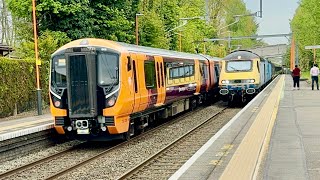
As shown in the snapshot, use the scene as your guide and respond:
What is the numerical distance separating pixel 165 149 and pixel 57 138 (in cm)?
388

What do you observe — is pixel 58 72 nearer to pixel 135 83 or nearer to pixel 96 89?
pixel 96 89

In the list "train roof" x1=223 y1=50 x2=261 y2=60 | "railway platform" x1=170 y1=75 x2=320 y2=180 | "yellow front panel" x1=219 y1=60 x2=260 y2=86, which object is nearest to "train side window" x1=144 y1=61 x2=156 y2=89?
"railway platform" x1=170 y1=75 x2=320 y2=180

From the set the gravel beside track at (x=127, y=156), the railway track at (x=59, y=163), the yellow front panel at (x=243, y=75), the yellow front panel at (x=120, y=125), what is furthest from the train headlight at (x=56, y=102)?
the yellow front panel at (x=243, y=75)

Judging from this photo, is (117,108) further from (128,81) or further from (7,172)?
(7,172)

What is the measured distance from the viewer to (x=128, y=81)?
13.9 m

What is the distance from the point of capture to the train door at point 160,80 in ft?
57.1

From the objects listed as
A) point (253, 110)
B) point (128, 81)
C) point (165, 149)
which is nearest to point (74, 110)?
point (128, 81)

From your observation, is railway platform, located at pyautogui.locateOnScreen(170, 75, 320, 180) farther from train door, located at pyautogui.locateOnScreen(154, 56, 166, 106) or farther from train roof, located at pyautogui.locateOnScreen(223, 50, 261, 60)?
train roof, located at pyautogui.locateOnScreen(223, 50, 261, 60)

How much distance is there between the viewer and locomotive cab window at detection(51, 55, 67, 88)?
13.8m

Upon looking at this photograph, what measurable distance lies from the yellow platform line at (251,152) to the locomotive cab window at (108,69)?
3.90m

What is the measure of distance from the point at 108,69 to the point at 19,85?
35.5 ft

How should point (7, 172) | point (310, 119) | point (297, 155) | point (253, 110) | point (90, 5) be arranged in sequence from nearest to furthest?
point (297, 155), point (7, 172), point (310, 119), point (253, 110), point (90, 5)

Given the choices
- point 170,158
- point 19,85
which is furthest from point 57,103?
point 19,85

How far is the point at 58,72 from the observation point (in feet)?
45.6
